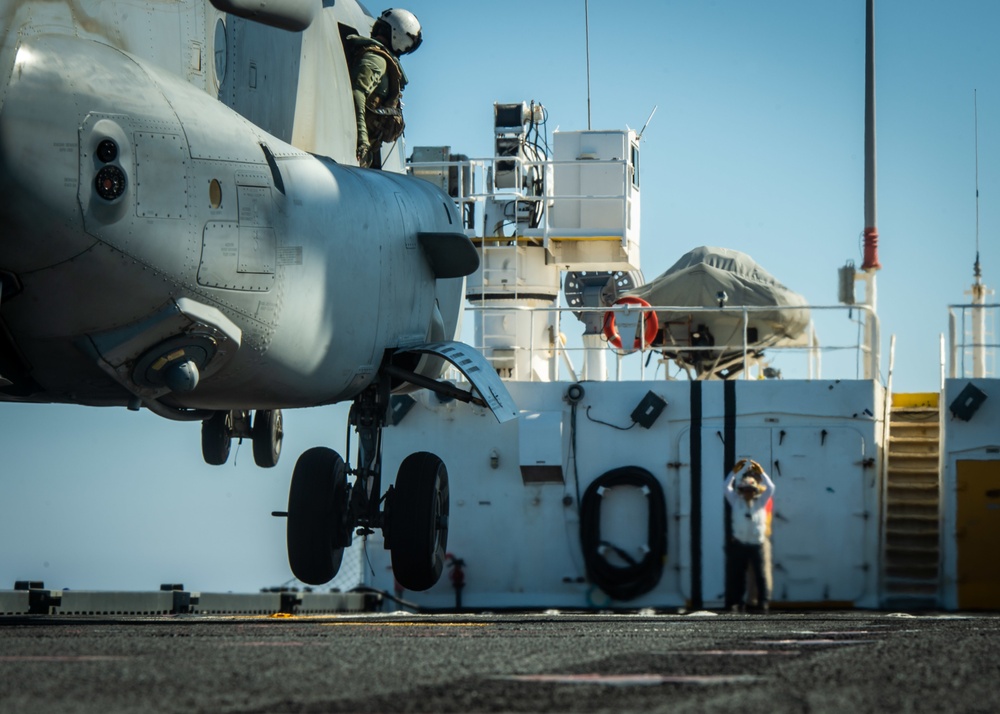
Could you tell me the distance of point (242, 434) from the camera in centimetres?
1378

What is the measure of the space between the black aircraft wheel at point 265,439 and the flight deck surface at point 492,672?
559 cm

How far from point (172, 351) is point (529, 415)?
10267 mm

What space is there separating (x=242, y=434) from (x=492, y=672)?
861cm

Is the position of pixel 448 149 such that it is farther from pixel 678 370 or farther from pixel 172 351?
pixel 172 351

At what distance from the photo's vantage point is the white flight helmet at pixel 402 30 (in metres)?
13.0

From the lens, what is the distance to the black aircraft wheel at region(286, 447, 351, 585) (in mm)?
11586

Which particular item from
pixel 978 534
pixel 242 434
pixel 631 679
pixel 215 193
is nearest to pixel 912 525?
pixel 978 534

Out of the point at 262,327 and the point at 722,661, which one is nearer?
the point at 722,661

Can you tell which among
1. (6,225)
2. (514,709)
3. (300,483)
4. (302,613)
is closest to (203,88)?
(6,225)

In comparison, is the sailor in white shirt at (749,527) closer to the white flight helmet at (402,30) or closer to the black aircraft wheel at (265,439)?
the black aircraft wheel at (265,439)

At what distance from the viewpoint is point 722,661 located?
5.99m

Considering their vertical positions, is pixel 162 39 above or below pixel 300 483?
above

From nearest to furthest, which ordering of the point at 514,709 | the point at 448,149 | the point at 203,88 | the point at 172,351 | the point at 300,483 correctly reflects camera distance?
the point at 514,709, the point at 172,351, the point at 203,88, the point at 300,483, the point at 448,149

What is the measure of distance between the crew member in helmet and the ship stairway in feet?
26.8
